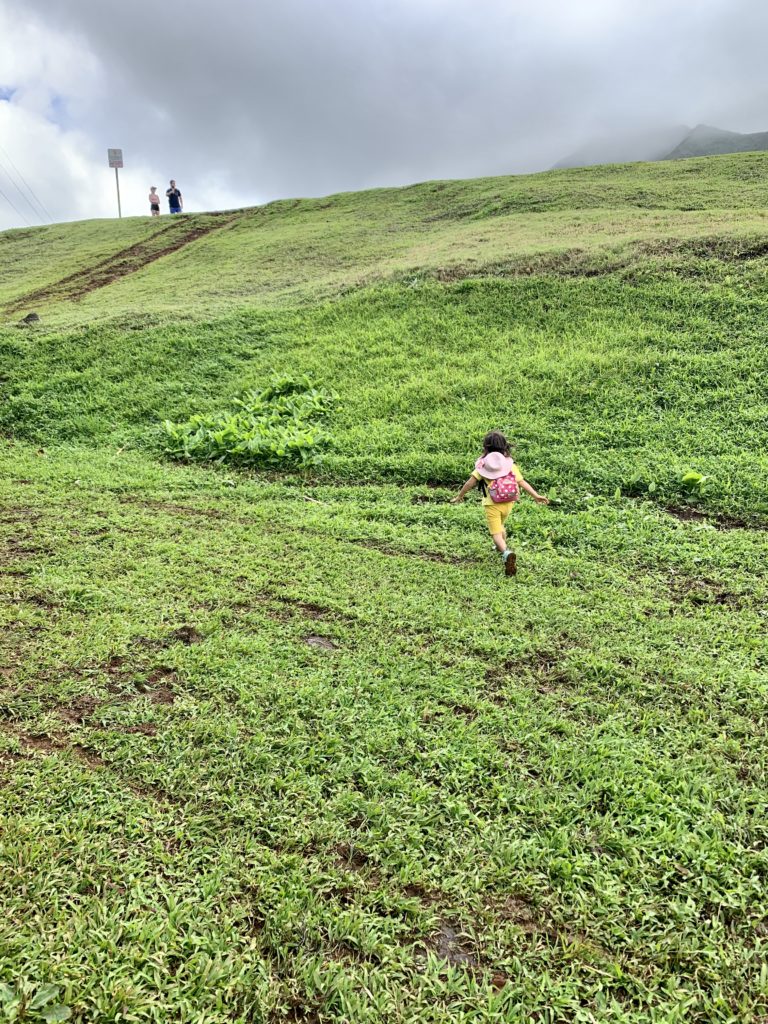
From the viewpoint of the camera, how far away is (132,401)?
10984mm

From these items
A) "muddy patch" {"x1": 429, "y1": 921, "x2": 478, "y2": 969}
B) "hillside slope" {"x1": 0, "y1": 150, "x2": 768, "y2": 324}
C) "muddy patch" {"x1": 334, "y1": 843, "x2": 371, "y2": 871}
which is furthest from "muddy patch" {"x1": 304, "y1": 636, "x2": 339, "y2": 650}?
"hillside slope" {"x1": 0, "y1": 150, "x2": 768, "y2": 324}

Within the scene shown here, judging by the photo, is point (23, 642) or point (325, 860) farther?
point (23, 642)

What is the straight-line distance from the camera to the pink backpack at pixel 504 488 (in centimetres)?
557

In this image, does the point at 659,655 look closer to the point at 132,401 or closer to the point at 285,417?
the point at 285,417

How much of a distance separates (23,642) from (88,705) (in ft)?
3.15

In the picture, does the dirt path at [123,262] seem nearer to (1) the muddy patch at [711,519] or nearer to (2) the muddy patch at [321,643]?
(2) the muddy patch at [321,643]

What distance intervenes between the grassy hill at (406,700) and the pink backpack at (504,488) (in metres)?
0.65

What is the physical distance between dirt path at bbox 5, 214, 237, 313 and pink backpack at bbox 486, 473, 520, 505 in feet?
59.2

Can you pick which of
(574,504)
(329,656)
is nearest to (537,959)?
(329,656)

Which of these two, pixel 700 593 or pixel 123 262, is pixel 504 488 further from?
pixel 123 262

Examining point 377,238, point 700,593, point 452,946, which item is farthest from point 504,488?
point 377,238

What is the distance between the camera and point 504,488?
5570mm

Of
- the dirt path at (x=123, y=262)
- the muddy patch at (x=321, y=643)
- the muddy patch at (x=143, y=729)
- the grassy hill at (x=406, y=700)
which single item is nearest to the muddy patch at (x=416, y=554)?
the grassy hill at (x=406, y=700)

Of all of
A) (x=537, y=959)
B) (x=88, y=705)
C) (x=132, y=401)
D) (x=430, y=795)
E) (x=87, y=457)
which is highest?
(x=132, y=401)
